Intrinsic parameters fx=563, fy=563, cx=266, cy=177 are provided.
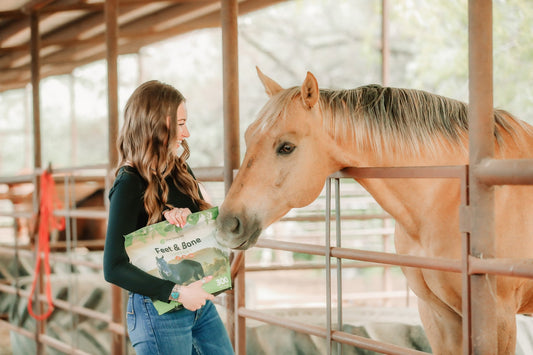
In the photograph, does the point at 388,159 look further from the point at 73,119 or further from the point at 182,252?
the point at 73,119

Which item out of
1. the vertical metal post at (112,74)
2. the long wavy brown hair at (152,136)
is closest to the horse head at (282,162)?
the long wavy brown hair at (152,136)

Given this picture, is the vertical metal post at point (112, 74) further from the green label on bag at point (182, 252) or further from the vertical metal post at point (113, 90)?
the green label on bag at point (182, 252)

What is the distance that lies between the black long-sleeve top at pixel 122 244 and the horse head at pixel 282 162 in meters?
0.28

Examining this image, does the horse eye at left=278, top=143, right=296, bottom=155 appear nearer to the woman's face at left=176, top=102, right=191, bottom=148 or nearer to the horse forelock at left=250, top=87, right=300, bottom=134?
the horse forelock at left=250, top=87, right=300, bottom=134

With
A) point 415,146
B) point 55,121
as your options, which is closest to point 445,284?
point 415,146

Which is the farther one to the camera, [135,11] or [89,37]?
[89,37]

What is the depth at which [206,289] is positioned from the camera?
60.0 inches

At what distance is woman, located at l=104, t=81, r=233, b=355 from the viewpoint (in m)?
Result: 1.48

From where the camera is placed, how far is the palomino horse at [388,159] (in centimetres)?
170

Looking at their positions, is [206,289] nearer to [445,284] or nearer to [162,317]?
[162,317]

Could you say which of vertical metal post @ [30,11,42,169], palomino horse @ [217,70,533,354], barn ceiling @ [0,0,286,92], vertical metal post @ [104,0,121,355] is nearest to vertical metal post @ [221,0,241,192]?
palomino horse @ [217,70,533,354]

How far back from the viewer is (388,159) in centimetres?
181

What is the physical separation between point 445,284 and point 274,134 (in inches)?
28.6

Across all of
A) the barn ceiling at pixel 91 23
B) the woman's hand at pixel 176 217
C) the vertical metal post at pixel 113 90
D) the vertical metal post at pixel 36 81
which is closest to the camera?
the woman's hand at pixel 176 217
